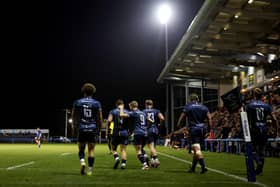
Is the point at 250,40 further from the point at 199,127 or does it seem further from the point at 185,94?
the point at 185,94

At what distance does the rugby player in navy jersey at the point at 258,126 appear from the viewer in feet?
31.5

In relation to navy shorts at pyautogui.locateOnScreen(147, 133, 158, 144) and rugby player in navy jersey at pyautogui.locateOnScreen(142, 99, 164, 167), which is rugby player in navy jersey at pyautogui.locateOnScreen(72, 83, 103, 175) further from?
navy shorts at pyautogui.locateOnScreen(147, 133, 158, 144)

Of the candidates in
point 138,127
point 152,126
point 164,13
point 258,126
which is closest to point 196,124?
point 258,126

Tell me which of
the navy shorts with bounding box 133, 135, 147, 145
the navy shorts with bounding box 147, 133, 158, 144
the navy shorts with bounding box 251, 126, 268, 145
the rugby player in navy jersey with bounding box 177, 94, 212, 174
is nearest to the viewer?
the navy shorts with bounding box 251, 126, 268, 145

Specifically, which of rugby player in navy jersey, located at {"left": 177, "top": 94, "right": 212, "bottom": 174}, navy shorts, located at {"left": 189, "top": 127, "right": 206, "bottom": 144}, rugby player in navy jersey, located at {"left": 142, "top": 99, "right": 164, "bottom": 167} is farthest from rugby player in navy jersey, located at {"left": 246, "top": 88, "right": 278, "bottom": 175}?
rugby player in navy jersey, located at {"left": 142, "top": 99, "right": 164, "bottom": 167}

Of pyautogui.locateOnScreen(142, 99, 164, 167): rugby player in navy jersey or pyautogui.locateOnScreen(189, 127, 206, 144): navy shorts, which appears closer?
pyautogui.locateOnScreen(189, 127, 206, 144): navy shorts

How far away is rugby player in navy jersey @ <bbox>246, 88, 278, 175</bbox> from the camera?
9594mm

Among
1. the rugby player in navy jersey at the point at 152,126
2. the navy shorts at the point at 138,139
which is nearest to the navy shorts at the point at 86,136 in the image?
the navy shorts at the point at 138,139

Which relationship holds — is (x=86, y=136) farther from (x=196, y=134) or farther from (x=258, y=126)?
(x=258, y=126)

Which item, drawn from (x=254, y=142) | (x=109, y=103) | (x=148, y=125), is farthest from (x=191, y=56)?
(x=109, y=103)

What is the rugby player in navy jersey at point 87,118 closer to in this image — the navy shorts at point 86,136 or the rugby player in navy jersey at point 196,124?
the navy shorts at point 86,136

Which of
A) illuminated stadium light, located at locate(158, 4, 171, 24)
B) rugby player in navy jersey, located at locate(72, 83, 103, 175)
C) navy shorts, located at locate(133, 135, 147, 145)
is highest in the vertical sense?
illuminated stadium light, located at locate(158, 4, 171, 24)

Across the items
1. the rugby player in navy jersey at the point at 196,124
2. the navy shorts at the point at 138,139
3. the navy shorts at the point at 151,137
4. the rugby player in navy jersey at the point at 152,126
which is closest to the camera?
the rugby player in navy jersey at the point at 196,124

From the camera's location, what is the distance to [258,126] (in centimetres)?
962
